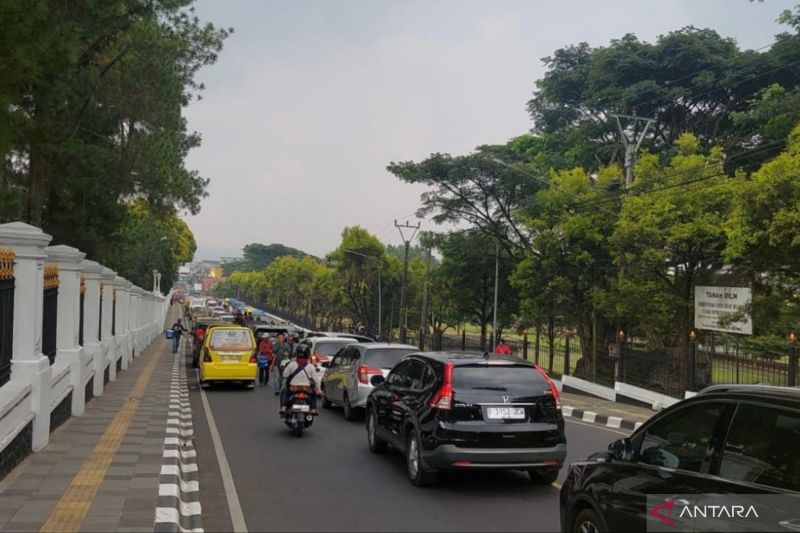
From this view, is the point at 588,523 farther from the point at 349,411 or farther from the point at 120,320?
the point at 120,320

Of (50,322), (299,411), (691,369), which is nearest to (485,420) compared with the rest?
(299,411)

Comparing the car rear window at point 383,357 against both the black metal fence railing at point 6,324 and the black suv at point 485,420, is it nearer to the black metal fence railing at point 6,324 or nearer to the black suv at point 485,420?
the black suv at point 485,420

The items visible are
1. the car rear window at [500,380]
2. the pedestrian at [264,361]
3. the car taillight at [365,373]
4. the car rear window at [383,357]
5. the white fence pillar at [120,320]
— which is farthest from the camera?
the white fence pillar at [120,320]

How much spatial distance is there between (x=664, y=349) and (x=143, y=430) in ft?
56.4

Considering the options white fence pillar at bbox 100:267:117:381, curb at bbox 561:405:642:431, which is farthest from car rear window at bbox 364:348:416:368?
white fence pillar at bbox 100:267:117:381

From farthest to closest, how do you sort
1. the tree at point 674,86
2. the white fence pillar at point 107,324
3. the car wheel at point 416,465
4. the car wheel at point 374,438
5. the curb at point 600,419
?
the tree at point 674,86
the white fence pillar at point 107,324
the curb at point 600,419
the car wheel at point 374,438
the car wheel at point 416,465

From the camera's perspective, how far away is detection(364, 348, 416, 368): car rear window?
13523mm

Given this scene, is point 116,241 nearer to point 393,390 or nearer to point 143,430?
point 143,430

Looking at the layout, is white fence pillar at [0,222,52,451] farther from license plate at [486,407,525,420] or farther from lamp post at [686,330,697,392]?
lamp post at [686,330,697,392]

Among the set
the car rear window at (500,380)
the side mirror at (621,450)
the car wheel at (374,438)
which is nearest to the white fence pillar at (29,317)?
the car wheel at (374,438)

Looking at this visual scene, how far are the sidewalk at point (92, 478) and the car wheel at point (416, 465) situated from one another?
2.82 meters

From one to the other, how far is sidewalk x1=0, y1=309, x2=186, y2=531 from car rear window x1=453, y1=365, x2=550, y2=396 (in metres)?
3.38

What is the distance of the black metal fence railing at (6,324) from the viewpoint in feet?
27.8

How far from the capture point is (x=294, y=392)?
38.8 ft
